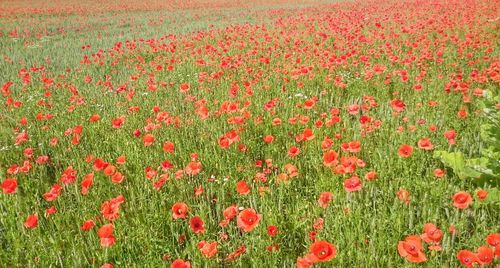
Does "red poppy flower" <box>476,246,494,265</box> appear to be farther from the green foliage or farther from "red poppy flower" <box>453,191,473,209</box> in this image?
the green foliage

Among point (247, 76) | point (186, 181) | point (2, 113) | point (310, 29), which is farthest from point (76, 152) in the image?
point (310, 29)

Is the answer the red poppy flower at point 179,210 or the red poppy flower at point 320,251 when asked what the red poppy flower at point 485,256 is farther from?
the red poppy flower at point 179,210

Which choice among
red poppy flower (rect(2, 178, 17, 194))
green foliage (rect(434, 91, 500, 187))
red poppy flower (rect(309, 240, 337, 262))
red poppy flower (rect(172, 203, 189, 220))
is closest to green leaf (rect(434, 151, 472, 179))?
green foliage (rect(434, 91, 500, 187))

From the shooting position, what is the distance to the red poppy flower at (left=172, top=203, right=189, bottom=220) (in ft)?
7.34

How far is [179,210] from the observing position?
232 cm

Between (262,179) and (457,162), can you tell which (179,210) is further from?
(457,162)

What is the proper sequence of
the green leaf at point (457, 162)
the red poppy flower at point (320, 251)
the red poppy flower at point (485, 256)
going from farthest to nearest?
1. the green leaf at point (457, 162)
2. the red poppy flower at point (320, 251)
3. the red poppy flower at point (485, 256)

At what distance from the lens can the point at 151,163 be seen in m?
3.58

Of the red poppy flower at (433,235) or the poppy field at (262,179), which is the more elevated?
the red poppy flower at (433,235)

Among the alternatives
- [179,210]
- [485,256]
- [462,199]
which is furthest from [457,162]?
[179,210]

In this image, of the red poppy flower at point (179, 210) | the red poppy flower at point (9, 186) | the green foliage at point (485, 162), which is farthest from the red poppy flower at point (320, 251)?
the red poppy flower at point (9, 186)

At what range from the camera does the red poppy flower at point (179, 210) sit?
88.1 inches

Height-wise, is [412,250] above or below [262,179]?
above

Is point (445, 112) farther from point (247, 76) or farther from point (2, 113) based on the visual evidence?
point (2, 113)
